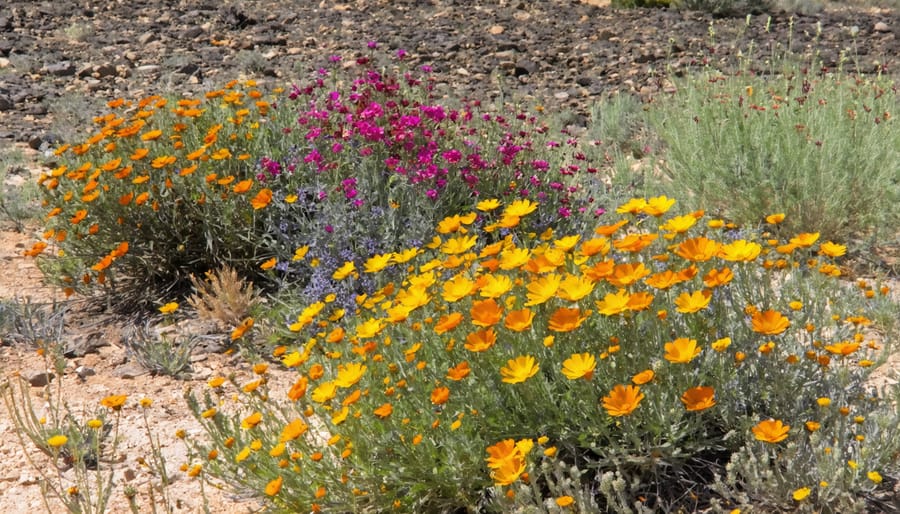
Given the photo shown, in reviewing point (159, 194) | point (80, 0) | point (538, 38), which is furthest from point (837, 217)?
point (80, 0)

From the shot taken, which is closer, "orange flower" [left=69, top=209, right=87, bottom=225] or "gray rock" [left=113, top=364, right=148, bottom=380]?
"gray rock" [left=113, top=364, right=148, bottom=380]

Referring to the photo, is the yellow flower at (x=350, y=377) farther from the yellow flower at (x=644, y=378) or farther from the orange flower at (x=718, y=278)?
the orange flower at (x=718, y=278)

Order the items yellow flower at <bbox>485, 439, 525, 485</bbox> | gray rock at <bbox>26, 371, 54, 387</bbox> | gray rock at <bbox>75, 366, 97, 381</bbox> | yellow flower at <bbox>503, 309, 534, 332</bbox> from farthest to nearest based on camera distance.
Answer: gray rock at <bbox>75, 366, 97, 381</bbox>
gray rock at <bbox>26, 371, 54, 387</bbox>
yellow flower at <bbox>503, 309, 534, 332</bbox>
yellow flower at <bbox>485, 439, 525, 485</bbox>

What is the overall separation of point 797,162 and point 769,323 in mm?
2661

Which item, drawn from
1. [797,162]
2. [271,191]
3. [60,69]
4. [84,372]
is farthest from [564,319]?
[60,69]

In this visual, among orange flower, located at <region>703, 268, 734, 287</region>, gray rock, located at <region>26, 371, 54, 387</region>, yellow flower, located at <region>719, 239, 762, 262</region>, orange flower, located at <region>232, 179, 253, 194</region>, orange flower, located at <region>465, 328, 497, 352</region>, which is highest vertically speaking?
yellow flower, located at <region>719, 239, 762, 262</region>

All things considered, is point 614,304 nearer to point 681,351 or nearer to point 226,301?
point 681,351

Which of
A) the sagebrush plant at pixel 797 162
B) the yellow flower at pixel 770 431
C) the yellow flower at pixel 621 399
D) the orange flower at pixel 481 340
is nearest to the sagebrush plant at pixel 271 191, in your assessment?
the sagebrush plant at pixel 797 162

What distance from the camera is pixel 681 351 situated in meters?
2.13

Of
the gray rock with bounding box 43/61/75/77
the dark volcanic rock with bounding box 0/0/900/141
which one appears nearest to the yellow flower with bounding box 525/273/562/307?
the dark volcanic rock with bounding box 0/0/900/141

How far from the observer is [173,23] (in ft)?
34.4

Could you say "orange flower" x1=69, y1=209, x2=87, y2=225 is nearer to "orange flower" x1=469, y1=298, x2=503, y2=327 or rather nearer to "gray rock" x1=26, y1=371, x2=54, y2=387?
"gray rock" x1=26, y1=371, x2=54, y2=387

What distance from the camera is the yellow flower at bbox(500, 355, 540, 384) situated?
7.10ft

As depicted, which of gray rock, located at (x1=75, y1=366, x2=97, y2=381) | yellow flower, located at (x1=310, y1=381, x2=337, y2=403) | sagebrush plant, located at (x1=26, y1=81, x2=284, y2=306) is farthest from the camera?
sagebrush plant, located at (x1=26, y1=81, x2=284, y2=306)
